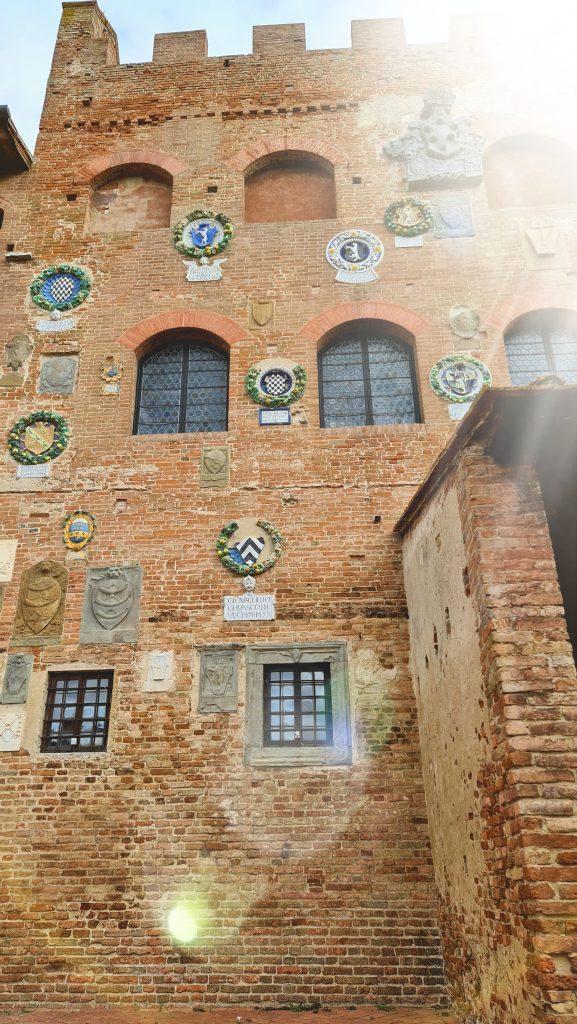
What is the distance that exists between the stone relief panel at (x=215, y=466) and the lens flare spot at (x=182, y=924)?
446 centimetres

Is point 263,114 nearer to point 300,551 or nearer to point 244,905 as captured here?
point 300,551

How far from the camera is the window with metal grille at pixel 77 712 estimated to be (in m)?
7.85

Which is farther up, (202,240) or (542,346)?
(202,240)

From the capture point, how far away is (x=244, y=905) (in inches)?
279

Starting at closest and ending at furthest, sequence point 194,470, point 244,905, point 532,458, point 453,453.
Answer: point 532,458 < point 453,453 < point 244,905 < point 194,470

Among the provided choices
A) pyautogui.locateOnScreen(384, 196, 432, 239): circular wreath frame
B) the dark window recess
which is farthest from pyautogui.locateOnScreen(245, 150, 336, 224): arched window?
the dark window recess

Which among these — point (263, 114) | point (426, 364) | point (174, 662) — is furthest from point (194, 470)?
point (263, 114)

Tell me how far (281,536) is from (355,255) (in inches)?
165

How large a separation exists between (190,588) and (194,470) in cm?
148

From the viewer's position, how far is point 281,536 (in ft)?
28.3

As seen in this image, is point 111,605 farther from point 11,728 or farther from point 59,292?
point 59,292

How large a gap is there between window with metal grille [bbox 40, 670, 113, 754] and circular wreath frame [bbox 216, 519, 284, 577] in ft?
5.75

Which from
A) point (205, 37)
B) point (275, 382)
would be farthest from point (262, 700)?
point (205, 37)

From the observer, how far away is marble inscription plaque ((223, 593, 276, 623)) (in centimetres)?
825
